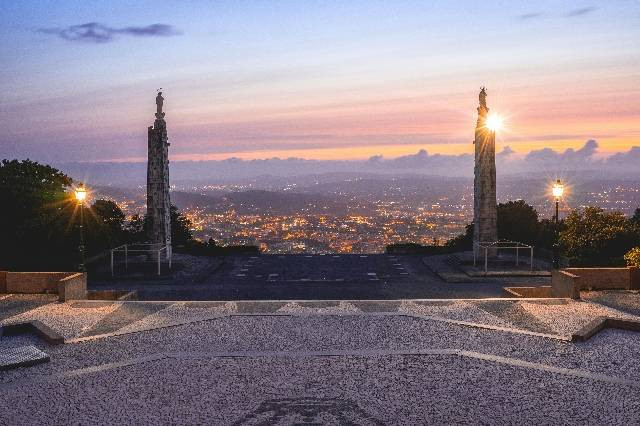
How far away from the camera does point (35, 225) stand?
29.4 metres

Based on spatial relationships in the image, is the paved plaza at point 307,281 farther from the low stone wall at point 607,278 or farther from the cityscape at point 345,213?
the cityscape at point 345,213

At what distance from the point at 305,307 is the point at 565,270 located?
915cm

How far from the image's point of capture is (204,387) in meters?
12.9

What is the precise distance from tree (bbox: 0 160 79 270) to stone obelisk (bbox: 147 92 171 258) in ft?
11.3

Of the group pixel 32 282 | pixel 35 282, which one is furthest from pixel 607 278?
pixel 32 282

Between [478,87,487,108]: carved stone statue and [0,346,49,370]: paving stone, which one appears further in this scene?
[478,87,487,108]: carved stone statue

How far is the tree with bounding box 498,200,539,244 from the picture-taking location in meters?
39.3

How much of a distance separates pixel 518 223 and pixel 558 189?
1733cm

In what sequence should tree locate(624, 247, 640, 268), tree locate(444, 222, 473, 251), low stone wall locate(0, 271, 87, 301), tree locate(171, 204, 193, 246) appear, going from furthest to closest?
tree locate(171, 204, 193, 246) < tree locate(444, 222, 473, 251) < tree locate(624, 247, 640, 268) < low stone wall locate(0, 271, 87, 301)

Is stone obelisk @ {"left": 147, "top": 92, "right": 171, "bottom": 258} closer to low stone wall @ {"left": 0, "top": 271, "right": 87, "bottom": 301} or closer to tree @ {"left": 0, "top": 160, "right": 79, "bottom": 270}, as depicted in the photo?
tree @ {"left": 0, "top": 160, "right": 79, "bottom": 270}

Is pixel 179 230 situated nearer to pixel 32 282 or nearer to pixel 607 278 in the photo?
pixel 32 282

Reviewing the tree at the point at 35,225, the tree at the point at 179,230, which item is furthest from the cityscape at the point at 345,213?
the tree at the point at 35,225

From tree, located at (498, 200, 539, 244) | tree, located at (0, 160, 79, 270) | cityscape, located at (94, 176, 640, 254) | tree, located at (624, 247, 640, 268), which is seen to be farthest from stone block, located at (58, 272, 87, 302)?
tree, located at (498, 200, 539, 244)

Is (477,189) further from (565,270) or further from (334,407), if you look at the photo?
(334,407)
